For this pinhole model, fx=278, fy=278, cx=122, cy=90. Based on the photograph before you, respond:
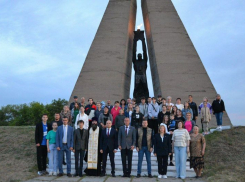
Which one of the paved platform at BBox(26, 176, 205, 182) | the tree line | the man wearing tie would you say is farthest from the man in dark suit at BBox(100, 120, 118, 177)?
the tree line

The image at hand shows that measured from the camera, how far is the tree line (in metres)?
Result: 34.9

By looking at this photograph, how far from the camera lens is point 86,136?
5.71 meters

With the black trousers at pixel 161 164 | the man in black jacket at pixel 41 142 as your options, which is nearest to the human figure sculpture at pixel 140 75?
the man in black jacket at pixel 41 142

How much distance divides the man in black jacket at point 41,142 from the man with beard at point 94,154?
939 millimetres

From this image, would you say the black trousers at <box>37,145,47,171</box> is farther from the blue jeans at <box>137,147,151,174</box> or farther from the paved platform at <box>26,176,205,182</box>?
the blue jeans at <box>137,147,151,174</box>

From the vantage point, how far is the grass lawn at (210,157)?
548 cm

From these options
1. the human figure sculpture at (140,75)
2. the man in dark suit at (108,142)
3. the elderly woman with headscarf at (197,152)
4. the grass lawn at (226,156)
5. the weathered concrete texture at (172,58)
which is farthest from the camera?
the human figure sculpture at (140,75)

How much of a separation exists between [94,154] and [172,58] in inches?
325

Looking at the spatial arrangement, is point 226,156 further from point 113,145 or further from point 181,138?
point 113,145

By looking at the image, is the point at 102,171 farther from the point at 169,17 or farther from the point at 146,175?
the point at 169,17

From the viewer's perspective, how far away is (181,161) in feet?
17.8

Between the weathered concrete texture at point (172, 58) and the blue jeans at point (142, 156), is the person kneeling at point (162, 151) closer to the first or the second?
the blue jeans at point (142, 156)

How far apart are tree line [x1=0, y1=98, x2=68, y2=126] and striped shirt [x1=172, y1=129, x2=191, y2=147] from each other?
28.8 m

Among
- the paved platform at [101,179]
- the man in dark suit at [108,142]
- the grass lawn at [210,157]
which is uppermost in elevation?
the man in dark suit at [108,142]
